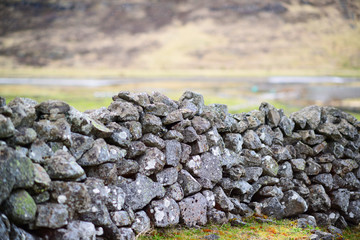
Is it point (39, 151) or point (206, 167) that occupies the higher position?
point (39, 151)

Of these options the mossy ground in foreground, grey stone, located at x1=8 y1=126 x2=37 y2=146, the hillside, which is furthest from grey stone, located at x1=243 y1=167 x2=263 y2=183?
the hillside

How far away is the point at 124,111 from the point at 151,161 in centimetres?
113

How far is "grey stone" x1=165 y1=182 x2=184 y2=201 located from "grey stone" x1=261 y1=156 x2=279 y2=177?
2.79 metres

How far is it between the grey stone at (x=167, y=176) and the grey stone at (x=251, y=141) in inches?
96.4

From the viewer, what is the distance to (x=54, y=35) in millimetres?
90562

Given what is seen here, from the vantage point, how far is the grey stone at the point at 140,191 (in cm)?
748

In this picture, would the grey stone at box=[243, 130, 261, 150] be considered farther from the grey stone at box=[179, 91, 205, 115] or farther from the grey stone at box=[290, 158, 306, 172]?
the grey stone at box=[179, 91, 205, 115]

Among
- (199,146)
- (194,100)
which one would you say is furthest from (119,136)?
(194,100)

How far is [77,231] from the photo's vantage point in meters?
6.23

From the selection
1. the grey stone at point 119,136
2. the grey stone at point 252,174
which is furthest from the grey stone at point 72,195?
the grey stone at point 252,174

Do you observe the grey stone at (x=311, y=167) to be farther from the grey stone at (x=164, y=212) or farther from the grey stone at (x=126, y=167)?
the grey stone at (x=126, y=167)

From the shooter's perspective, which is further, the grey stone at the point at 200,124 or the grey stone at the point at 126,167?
the grey stone at the point at 200,124

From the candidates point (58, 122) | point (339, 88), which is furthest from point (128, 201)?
point (339, 88)

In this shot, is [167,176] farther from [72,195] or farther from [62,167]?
[62,167]
